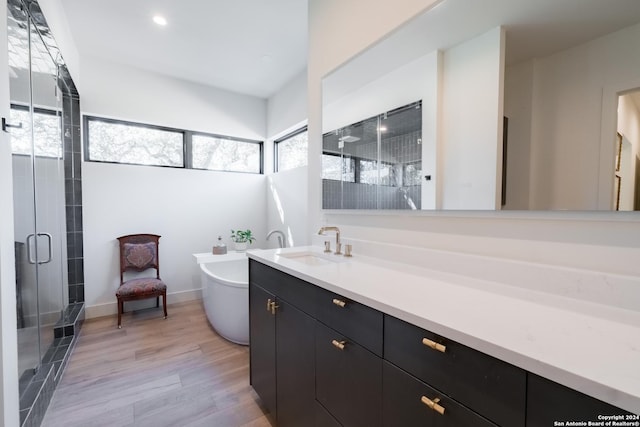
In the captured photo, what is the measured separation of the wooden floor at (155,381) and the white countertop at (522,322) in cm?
122

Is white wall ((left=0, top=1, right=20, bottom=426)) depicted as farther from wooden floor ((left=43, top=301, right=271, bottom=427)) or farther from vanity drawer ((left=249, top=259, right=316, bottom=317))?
vanity drawer ((left=249, top=259, right=316, bottom=317))

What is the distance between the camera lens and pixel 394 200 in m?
1.54

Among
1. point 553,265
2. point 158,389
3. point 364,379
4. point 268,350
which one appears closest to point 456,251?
point 553,265

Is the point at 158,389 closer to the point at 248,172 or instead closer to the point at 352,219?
the point at 352,219

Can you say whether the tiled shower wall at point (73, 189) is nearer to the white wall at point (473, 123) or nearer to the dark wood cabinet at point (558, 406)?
the white wall at point (473, 123)

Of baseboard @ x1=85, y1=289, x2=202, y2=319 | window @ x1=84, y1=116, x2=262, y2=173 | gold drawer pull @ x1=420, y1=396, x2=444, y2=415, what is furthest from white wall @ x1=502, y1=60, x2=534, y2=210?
baseboard @ x1=85, y1=289, x2=202, y2=319

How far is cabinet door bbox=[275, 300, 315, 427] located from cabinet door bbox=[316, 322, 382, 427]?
0.07 metres

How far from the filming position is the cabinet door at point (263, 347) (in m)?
1.55

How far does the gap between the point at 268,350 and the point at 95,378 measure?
1499mm

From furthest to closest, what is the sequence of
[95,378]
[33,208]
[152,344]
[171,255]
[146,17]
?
[171,255] < [152,344] < [146,17] < [95,378] < [33,208]

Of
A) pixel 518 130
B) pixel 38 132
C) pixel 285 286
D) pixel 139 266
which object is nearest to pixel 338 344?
pixel 285 286

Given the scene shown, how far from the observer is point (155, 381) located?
1.98 m

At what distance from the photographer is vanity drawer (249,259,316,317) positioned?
4.05 feet

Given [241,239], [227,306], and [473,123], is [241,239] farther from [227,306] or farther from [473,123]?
[473,123]
